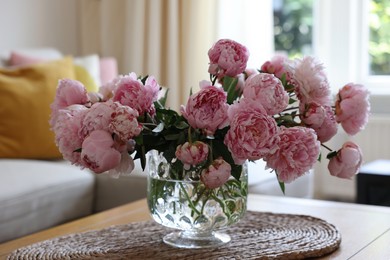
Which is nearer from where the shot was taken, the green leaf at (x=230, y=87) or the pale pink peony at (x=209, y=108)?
the pale pink peony at (x=209, y=108)

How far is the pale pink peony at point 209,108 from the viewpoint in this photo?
4.00ft

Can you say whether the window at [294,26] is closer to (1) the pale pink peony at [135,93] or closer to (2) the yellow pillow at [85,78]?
(2) the yellow pillow at [85,78]

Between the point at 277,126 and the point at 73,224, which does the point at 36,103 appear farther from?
the point at 277,126

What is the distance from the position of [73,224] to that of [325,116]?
73cm

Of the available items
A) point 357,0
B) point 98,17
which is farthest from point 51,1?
point 357,0

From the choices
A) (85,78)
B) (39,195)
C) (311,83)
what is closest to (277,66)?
(311,83)

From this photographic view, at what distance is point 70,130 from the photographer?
4.11 ft

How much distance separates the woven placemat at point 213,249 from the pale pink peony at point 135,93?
0.30 m

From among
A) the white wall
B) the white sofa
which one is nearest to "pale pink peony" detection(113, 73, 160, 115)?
the white sofa

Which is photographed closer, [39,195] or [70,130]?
[70,130]

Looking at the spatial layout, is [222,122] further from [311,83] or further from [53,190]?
[53,190]

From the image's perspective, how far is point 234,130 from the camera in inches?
47.3

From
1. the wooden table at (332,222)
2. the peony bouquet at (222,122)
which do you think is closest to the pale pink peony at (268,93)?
the peony bouquet at (222,122)

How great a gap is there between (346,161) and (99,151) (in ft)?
1.48
